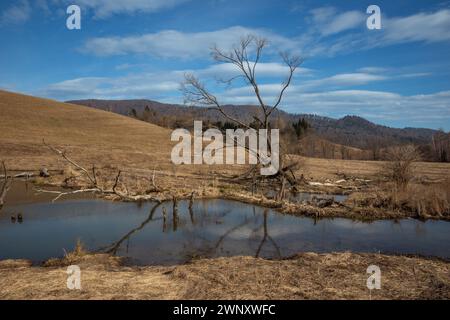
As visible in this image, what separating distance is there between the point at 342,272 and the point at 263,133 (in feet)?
52.8

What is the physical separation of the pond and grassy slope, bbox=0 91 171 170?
16037 mm

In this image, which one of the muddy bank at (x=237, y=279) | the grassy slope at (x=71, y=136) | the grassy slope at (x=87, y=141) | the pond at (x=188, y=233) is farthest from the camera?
the grassy slope at (x=71, y=136)

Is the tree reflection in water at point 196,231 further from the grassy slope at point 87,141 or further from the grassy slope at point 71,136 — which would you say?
the grassy slope at point 71,136

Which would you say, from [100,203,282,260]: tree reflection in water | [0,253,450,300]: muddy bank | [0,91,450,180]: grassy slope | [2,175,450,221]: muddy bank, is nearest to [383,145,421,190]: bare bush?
[2,175,450,221]: muddy bank

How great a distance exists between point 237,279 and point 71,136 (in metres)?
41.3

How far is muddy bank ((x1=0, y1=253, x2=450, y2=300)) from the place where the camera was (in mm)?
7793

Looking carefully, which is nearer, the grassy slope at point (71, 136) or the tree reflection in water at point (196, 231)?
the tree reflection in water at point (196, 231)

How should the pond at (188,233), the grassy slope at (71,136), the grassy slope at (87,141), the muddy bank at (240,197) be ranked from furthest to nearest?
1. the grassy slope at (71,136)
2. the grassy slope at (87,141)
3. the muddy bank at (240,197)
4. the pond at (188,233)

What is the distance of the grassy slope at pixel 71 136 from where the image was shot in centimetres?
3525

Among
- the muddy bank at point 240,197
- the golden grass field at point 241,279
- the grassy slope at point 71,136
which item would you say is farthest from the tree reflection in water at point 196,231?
the grassy slope at point 71,136

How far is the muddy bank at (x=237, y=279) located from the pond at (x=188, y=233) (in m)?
1.47

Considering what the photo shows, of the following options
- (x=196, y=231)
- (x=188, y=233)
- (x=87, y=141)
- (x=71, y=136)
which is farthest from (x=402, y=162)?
(x=71, y=136)
